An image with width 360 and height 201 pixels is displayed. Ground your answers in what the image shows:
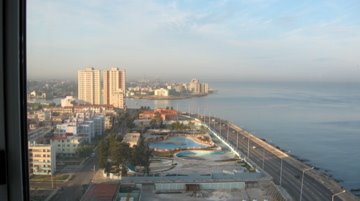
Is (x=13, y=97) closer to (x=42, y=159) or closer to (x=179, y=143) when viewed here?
(x=42, y=159)

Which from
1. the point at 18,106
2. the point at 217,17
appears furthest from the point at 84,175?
the point at 217,17

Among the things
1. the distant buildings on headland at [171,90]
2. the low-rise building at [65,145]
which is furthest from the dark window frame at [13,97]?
the distant buildings on headland at [171,90]

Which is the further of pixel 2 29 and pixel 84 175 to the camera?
pixel 84 175

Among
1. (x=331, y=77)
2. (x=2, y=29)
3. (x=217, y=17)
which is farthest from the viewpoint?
A: (x=217, y=17)

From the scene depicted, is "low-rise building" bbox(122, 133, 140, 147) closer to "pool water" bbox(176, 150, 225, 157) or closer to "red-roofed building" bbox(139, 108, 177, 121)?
"red-roofed building" bbox(139, 108, 177, 121)

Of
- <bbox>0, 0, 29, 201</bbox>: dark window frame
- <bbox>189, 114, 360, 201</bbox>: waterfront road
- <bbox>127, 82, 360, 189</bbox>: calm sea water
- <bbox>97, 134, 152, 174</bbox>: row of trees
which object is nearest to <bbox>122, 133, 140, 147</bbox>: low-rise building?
<bbox>97, 134, 152, 174</bbox>: row of trees

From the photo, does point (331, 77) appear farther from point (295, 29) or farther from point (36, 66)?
point (36, 66)
